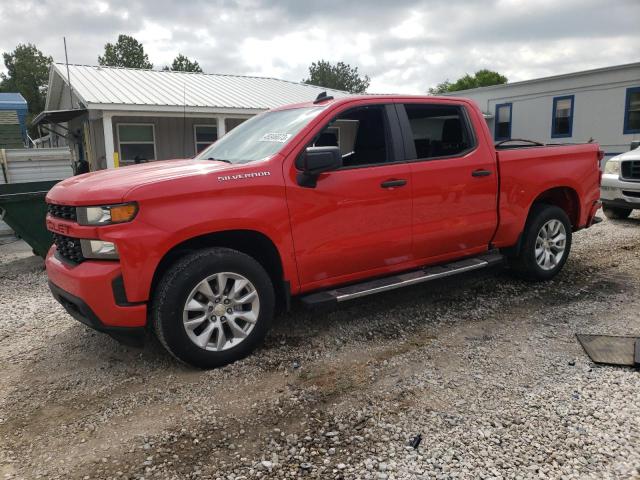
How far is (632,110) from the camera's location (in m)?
15.7

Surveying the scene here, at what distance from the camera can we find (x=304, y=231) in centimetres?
379

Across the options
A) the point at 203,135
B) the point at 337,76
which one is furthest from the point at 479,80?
the point at 203,135

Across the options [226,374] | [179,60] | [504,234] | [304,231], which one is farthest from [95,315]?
[179,60]

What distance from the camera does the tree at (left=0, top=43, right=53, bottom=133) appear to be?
164ft

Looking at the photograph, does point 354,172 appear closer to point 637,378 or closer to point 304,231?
point 304,231

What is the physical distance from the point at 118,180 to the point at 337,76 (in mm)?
69924

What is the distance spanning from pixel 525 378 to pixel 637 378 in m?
0.73

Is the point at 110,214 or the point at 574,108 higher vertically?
the point at 574,108

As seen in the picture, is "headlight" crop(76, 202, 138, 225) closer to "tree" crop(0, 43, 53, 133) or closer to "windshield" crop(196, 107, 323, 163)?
"windshield" crop(196, 107, 323, 163)

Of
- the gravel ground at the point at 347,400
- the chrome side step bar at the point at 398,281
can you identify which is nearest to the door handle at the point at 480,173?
the chrome side step bar at the point at 398,281

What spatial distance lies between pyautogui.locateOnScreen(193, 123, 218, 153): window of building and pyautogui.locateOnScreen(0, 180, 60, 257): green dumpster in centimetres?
1012

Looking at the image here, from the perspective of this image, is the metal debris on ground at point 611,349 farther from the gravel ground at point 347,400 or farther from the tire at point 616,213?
the tire at point 616,213

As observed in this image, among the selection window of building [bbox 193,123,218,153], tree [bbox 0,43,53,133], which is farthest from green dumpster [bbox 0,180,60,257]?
tree [bbox 0,43,53,133]

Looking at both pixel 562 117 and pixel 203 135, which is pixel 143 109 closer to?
pixel 203 135
